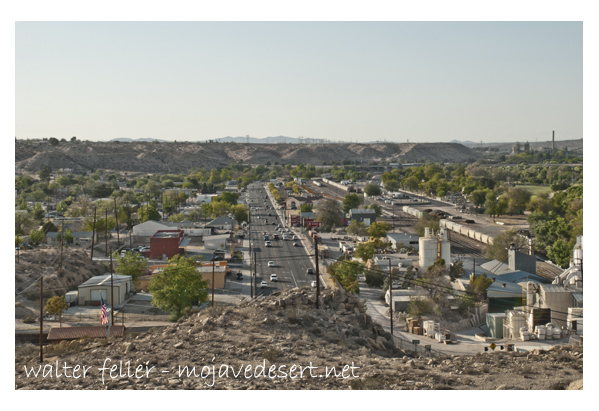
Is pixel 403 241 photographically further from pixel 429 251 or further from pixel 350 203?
pixel 350 203

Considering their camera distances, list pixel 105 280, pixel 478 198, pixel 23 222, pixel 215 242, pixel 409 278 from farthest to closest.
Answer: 1. pixel 478 198
2. pixel 23 222
3. pixel 215 242
4. pixel 409 278
5. pixel 105 280

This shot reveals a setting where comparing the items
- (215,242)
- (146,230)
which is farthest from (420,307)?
(146,230)

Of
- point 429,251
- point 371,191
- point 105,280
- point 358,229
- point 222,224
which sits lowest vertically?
point 105,280

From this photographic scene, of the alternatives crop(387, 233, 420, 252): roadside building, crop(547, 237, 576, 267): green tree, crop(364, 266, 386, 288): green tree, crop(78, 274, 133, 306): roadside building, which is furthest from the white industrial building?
crop(78, 274, 133, 306): roadside building

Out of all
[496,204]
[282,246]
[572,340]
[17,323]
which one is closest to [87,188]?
[282,246]

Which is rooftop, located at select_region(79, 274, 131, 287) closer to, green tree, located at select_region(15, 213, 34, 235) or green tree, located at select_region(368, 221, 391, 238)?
green tree, located at select_region(15, 213, 34, 235)

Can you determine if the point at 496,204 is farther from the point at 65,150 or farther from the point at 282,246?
the point at 65,150
